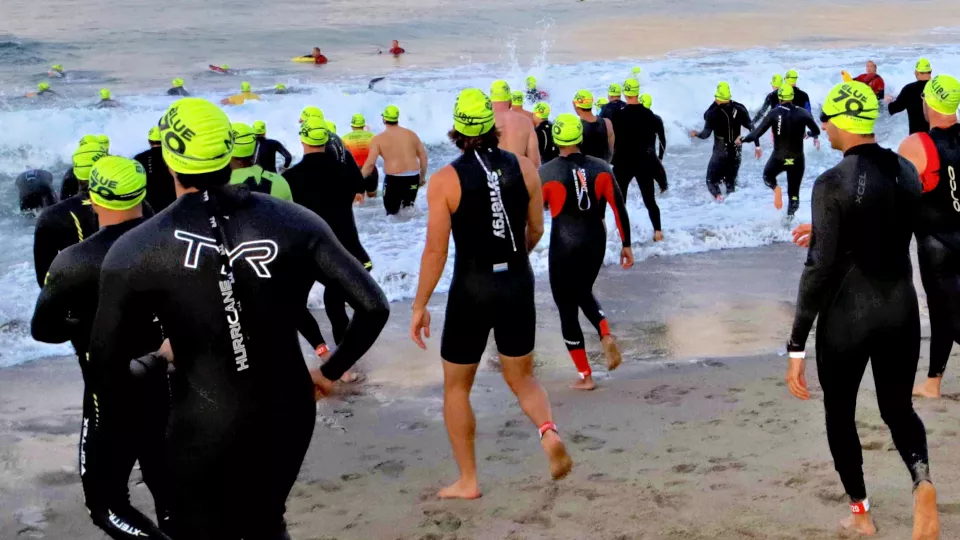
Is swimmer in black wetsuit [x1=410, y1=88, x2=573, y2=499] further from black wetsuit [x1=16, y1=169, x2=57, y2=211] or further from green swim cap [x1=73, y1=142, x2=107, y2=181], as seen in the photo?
black wetsuit [x1=16, y1=169, x2=57, y2=211]

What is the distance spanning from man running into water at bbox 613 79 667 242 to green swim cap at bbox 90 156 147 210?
792 cm

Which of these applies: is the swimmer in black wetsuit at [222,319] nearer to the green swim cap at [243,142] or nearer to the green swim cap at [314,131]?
the green swim cap at [243,142]

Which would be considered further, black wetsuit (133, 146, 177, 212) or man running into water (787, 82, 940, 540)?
black wetsuit (133, 146, 177, 212)

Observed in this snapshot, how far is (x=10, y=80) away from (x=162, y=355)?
27404 millimetres

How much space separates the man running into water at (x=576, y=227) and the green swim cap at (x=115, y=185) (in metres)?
3.28

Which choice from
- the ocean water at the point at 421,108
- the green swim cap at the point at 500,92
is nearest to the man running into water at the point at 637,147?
the ocean water at the point at 421,108

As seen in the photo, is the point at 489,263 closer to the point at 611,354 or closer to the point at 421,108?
the point at 611,354

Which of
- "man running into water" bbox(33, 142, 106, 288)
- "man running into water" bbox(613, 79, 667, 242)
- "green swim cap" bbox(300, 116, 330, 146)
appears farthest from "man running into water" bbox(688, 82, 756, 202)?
"man running into water" bbox(33, 142, 106, 288)

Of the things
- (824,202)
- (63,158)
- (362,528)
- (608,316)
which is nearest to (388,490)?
(362,528)

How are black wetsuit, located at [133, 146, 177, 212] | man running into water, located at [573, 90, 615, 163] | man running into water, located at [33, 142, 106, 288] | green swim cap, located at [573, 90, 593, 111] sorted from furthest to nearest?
man running into water, located at [573, 90, 615, 163], green swim cap, located at [573, 90, 593, 111], black wetsuit, located at [133, 146, 177, 212], man running into water, located at [33, 142, 106, 288]

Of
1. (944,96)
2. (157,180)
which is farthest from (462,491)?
(157,180)

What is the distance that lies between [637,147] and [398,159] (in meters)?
2.65

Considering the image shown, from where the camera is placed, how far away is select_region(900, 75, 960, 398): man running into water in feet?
15.1

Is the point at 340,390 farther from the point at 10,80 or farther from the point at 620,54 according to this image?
the point at 620,54
